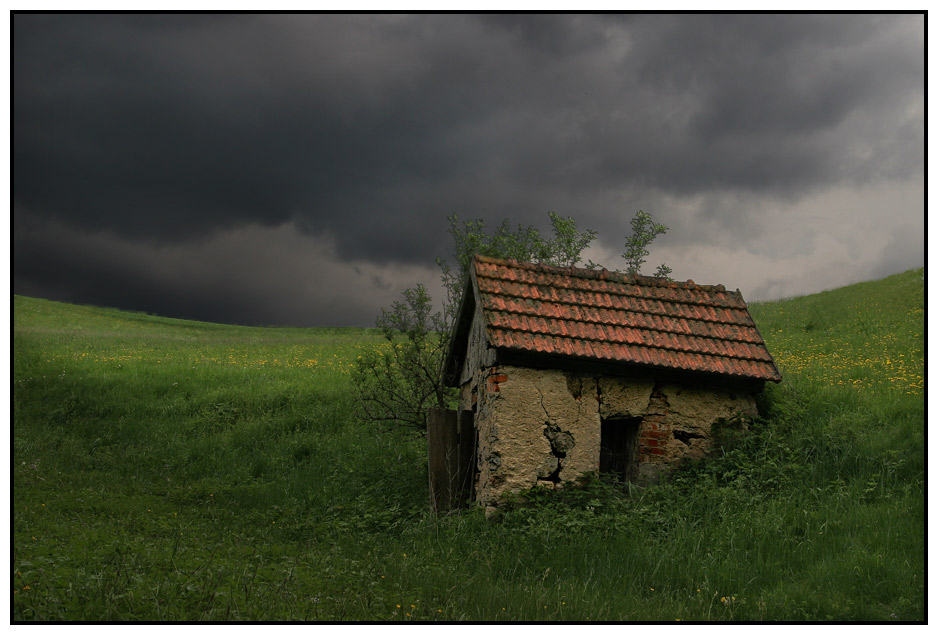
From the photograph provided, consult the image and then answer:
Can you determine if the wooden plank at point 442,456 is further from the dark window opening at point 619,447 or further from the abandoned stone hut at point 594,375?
the dark window opening at point 619,447

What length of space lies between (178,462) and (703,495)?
9.84 m

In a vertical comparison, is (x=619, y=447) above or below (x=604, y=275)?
below

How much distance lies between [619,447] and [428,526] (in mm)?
2956

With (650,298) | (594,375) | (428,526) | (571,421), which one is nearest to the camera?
(428,526)

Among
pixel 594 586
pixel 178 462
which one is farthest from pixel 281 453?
pixel 594 586

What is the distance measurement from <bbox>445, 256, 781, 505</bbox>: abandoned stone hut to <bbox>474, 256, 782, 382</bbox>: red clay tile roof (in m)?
0.02

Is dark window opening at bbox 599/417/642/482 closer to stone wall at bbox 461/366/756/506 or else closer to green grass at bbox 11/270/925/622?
stone wall at bbox 461/366/756/506

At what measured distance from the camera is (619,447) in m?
9.04

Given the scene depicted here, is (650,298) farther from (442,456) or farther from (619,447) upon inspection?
(442,456)

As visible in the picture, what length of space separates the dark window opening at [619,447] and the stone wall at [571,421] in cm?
15

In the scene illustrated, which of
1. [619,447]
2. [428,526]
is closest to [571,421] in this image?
[619,447]

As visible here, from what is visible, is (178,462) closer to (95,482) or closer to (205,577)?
(95,482)

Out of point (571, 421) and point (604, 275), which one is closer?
point (571, 421)

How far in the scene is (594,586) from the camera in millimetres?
5684
